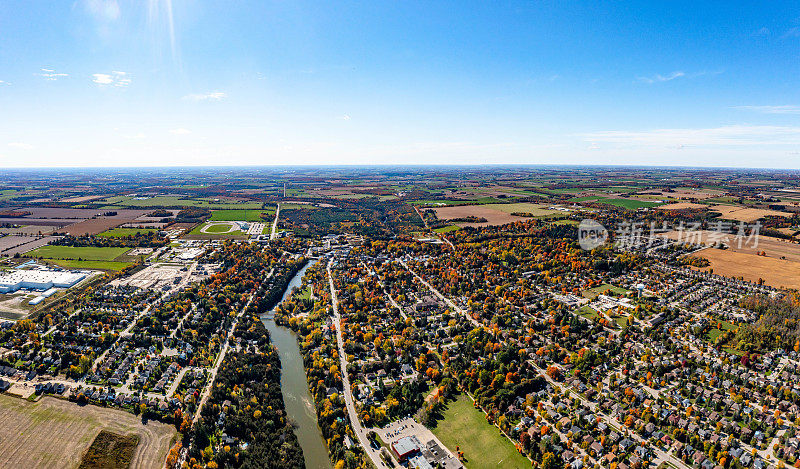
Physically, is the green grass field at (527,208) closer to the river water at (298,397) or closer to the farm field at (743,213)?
the farm field at (743,213)

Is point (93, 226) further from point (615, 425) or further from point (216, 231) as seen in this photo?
point (615, 425)

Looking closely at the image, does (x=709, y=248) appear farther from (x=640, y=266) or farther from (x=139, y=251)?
(x=139, y=251)

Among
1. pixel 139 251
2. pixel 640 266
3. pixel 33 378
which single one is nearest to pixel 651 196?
pixel 640 266

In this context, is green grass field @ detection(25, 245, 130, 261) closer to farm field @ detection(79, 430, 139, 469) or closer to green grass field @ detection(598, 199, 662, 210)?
farm field @ detection(79, 430, 139, 469)

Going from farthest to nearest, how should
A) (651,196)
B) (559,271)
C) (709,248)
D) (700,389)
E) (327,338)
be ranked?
(651,196), (709,248), (559,271), (327,338), (700,389)

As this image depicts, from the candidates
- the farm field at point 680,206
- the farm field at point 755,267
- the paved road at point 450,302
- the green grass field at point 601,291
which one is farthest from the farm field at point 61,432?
the farm field at point 680,206

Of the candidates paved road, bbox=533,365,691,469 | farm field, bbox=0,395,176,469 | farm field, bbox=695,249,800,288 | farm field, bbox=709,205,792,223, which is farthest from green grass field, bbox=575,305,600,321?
farm field, bbox=709,205,792,223
